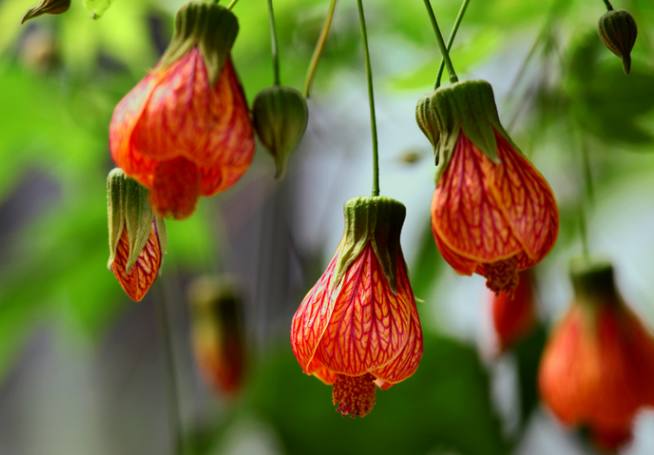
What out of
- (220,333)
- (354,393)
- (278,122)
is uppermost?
(278,122)

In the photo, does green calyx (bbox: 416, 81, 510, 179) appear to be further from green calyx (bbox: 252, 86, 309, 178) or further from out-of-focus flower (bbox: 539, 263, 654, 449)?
out-of-focus flower (bbox: 539, 263, 654, 449)

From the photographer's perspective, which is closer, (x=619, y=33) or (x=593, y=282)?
(x=619, y=33)

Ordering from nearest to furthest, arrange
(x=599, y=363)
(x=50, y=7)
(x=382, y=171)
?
(x=50, y=7) < (x=599, y=363) < (x=382, y=171)

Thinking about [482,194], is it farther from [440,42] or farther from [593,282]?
[593,282]

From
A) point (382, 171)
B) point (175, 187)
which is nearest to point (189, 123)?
point (175, 187)

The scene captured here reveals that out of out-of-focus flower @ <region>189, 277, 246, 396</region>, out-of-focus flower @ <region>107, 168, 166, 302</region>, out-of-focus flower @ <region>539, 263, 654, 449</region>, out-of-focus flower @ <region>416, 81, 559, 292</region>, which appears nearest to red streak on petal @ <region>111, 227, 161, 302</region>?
out-of-focus flower @ <region>107, 168, 166, 302</region>

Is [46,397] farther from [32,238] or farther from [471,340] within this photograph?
[471,340]

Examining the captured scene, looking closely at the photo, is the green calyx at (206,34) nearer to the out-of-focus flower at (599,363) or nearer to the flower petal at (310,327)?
the flower petal at (310,327)

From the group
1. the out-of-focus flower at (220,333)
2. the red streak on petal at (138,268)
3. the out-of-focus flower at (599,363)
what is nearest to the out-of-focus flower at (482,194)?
the red streak on petal at (138,268)

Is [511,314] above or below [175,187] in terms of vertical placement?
below
